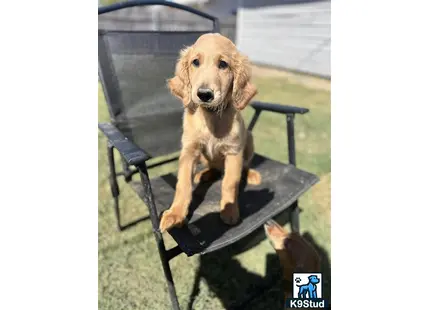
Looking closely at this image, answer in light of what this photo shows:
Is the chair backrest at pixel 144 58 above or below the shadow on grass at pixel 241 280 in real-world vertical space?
above

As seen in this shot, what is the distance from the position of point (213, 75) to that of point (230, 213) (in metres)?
0.62

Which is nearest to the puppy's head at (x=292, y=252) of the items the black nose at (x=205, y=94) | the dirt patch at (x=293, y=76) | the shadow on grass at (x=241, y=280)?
the shadow on grass at (x=241, y=280)

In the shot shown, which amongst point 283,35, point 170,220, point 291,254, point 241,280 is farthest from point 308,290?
point 283,35

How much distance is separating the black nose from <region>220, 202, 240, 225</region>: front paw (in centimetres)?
55

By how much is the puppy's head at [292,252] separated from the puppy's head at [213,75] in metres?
0.79

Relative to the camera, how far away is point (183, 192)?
131 centimetres

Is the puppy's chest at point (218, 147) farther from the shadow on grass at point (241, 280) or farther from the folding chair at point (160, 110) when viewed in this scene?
the shadow on grass at point (241, 280)

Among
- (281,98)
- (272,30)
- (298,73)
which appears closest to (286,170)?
(281,98)

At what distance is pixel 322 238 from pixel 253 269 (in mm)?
514

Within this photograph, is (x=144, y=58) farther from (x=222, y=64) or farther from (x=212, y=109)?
(x=222, y=64)

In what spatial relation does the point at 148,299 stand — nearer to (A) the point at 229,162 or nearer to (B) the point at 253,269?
(B) the point at 253,269

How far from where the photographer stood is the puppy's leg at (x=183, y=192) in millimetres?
1248

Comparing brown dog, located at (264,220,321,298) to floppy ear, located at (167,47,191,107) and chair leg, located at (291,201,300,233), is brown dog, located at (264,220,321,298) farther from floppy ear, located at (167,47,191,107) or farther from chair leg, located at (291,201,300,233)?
floppy ear, located at (167,47,191,107)

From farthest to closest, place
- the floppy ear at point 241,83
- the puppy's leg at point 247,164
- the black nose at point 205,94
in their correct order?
the puppy's leg at point 247,164, the floppy ear at point 241,83, the black nose at point 205,94
